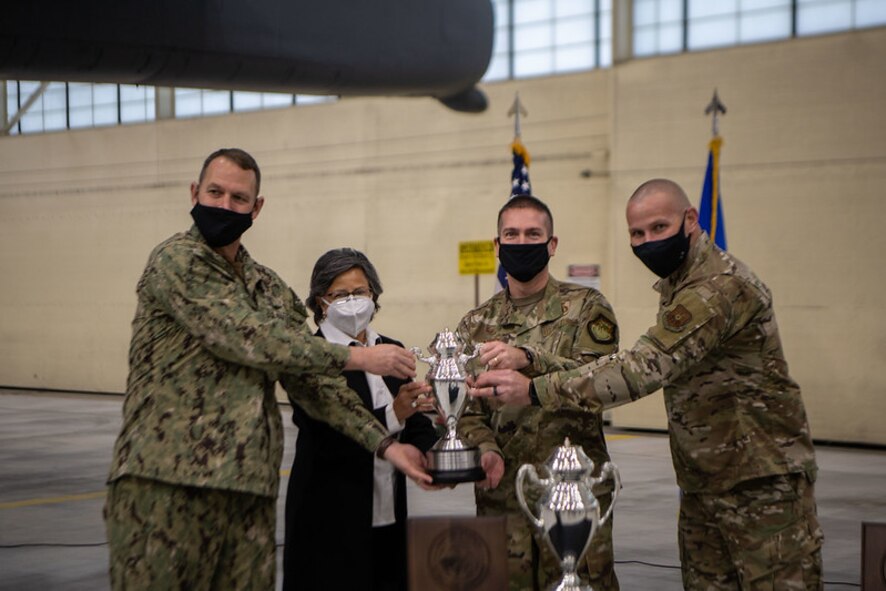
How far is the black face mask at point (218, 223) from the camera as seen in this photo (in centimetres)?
308

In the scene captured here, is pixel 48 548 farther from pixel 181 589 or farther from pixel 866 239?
pixel 866 239

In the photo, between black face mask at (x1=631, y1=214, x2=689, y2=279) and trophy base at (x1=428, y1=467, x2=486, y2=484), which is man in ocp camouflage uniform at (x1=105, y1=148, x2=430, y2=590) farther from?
black face mask at (x1=631, y1=214, x2=689, y2=279)

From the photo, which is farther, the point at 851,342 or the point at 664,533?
the point at 851,342

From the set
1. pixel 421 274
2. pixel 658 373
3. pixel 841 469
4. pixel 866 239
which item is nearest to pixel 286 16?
pixel 658 373

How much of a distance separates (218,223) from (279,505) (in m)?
6.14

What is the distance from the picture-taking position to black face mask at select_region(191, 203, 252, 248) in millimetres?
3080

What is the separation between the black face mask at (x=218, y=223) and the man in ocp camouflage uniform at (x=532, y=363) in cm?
88

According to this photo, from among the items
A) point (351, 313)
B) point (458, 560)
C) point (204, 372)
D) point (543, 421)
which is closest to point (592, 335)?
point (543, 421)

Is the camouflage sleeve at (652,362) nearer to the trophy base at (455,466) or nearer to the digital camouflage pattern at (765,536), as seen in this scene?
the trophy base at (455,466)

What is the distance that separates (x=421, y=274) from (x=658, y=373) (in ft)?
42.7

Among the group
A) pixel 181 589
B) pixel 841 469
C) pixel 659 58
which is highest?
pixel 659 58

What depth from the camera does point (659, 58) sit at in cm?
1377

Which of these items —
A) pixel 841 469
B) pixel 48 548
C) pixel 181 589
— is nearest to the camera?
pixel 181 589

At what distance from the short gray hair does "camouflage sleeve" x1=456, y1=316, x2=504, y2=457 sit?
43 centimetres
